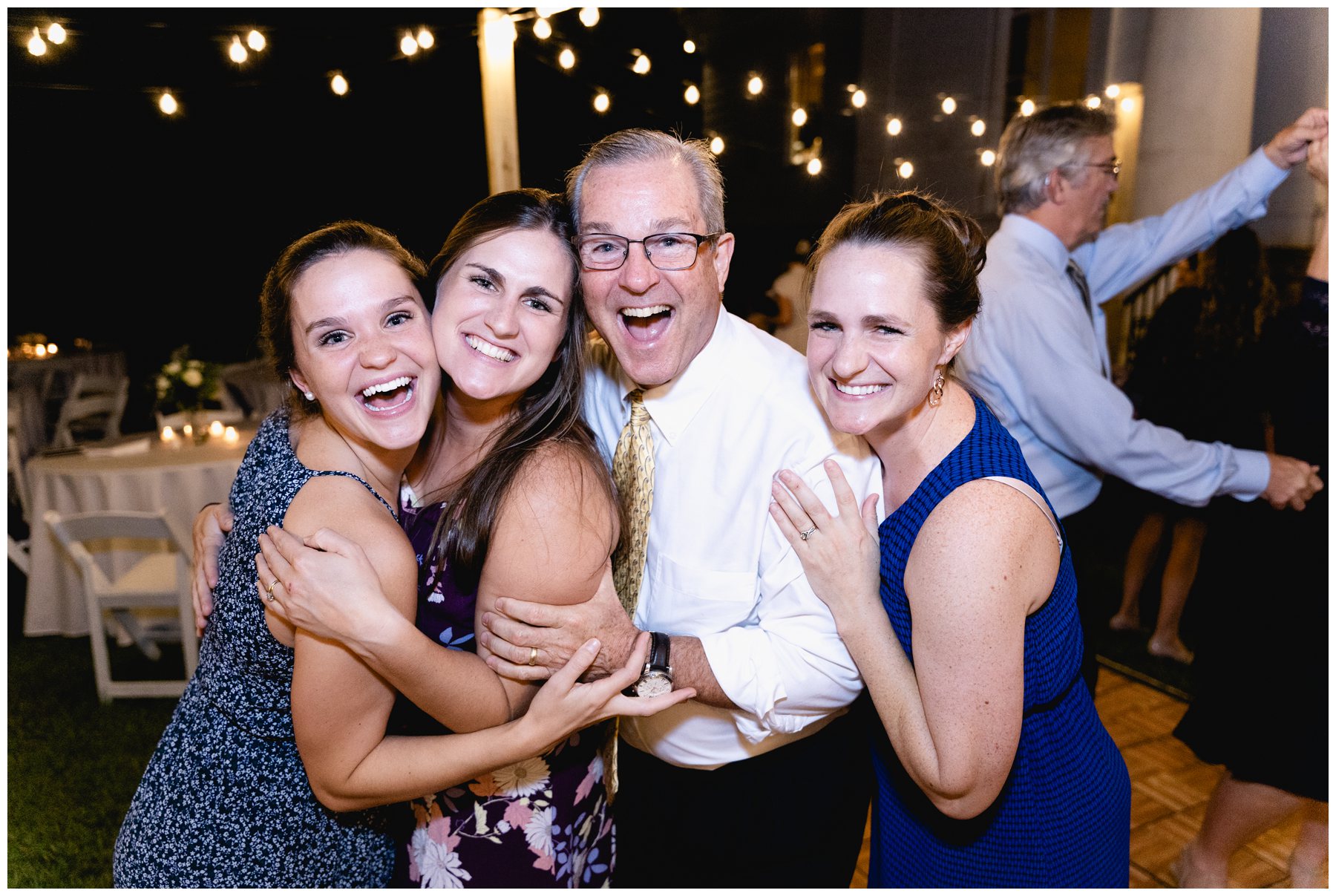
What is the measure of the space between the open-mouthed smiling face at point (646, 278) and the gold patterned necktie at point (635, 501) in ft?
0.34

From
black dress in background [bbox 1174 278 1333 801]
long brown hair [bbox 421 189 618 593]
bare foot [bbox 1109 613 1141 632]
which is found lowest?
bare foot [bbox 1109 613 1141 632]

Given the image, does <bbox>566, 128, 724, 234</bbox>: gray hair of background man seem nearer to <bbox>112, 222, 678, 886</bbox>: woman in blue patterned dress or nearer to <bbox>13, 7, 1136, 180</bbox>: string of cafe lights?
<bbox>112, 222, 678, 886</bbox>: woman in blue patterned dress

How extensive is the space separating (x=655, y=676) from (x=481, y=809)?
0.40 m

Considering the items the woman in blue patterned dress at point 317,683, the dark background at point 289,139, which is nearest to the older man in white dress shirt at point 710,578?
the woman in blue patterned dress at point 317,683

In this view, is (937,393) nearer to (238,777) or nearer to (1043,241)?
(238,777)

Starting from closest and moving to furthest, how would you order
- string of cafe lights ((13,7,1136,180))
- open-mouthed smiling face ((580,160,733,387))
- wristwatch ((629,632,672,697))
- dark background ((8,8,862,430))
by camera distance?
1. wristwatch ((629,632,672,697))
2. open-mouthed smiling face ((580,160,733,387))
3. string of cafe lights ((13,7,1136,180))
4. dark background ((8,8,862,430))

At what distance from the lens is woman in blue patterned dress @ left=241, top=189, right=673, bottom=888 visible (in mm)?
1417

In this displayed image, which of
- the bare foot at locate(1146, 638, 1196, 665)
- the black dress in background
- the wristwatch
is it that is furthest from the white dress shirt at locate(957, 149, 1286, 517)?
the bare foot at locate(1146, 638, 1196, 665)

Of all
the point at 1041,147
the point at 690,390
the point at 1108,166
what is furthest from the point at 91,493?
the point at 1108,166

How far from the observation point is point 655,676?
151 centimetres

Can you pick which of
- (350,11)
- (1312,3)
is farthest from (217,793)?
(350,11)

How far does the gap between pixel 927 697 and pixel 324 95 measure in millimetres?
9555

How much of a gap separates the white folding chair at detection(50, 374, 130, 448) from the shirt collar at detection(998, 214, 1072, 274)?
5.97 m

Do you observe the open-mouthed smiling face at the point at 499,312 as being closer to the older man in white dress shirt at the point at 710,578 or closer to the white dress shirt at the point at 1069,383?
the older man in white dress shirt at the point at 710,578
